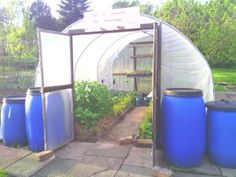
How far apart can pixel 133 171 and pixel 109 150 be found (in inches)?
38.0

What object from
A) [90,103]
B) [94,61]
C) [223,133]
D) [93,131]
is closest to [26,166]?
[93,131]

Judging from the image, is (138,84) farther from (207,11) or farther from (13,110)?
(207,11)

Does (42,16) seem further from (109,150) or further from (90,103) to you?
(109,150)

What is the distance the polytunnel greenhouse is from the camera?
477 centimetres

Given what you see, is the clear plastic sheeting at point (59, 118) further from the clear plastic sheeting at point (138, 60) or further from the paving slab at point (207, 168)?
the paving slab at point (207, 168)

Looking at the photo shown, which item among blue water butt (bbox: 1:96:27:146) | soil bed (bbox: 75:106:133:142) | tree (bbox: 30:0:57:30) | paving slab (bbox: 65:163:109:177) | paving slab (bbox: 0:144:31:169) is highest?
tree (bbox: 30:0:57:30)

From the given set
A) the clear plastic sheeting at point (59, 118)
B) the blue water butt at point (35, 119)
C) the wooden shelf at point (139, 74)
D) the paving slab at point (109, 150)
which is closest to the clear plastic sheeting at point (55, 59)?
the clear plastic sheeting at point (59, 118)

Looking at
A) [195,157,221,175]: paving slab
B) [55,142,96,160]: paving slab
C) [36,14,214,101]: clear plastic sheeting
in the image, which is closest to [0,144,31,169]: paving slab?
[55,142,96,160]: paving slab

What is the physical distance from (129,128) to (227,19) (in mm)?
16177

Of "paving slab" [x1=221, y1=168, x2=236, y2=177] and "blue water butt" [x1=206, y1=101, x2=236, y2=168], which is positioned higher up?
"blue water butt" [x1=206, y1=101, x2=236, y2=168]

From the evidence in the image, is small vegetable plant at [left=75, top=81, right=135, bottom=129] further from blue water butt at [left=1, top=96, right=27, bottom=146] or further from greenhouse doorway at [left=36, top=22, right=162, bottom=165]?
blue water butt at [left=1, top=96, right=27, bottom=146]

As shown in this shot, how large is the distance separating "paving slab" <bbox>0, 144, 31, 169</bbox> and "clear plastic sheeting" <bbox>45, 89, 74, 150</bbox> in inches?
18.9

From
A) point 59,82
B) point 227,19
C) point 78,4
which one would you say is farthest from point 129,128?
point 78,4

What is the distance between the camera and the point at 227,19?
19.9m
